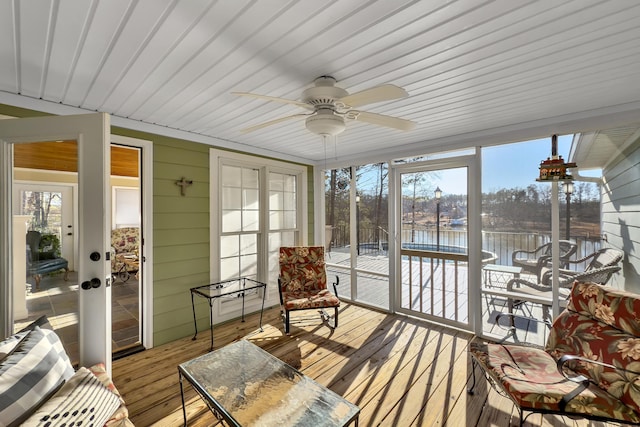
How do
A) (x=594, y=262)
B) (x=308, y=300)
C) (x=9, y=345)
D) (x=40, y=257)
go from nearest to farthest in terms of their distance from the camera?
(x=9, y=345) → (x=40, y=257) → (x=594, y=262) → (x=308, y=300)

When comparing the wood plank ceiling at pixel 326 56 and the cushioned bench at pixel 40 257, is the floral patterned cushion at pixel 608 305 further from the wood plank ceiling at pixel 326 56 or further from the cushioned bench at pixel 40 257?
the cushioned bench at pixel 40 257

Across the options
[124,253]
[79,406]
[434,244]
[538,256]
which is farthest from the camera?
[124,253]

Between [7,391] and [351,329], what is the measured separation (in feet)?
9.72

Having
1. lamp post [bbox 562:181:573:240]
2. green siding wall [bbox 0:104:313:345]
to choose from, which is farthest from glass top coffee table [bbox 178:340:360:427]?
lamp post [bbox 562:181:573:240]

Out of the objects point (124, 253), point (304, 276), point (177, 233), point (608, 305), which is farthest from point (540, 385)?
point (124, 253)

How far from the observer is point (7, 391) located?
1144 mm

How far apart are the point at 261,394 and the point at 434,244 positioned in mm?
2918

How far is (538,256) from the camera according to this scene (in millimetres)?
2947

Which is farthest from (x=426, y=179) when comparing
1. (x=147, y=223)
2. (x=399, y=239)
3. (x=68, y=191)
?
(x=68, y=191)

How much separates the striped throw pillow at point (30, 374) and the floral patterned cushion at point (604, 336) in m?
3.14

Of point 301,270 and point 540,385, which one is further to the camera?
point 301,270

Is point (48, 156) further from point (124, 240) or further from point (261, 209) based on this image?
point (124, 240)

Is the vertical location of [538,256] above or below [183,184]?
below

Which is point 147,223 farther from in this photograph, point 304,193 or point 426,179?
point 426,179
